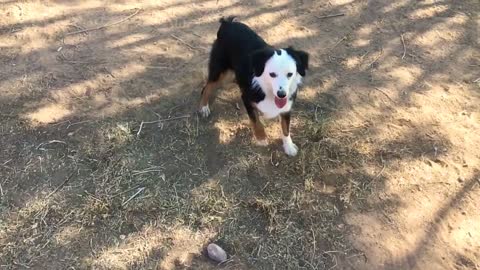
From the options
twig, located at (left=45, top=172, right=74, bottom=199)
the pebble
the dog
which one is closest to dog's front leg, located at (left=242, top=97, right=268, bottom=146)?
the dog

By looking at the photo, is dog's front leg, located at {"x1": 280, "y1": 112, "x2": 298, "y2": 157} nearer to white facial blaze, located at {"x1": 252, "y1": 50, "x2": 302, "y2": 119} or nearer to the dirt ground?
the dirt ground

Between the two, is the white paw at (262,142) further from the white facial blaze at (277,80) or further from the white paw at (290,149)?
the white facial blaze at (277,80)

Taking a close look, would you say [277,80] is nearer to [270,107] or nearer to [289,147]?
[270,107]

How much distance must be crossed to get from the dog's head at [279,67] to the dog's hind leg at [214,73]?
0.56 m

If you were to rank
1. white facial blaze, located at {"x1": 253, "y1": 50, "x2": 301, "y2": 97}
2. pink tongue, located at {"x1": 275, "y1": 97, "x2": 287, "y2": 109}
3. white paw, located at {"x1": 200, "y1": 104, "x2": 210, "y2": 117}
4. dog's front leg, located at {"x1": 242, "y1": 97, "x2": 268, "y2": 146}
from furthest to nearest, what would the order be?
1. white paw, located at {"x1": 200, "y1": 104, "x2": 210, "y2": 117}
2. dog's front leg, located at {"x1": 242, "y1": 97, "x2": 268, "y2": 146}
3. pink tongue, located at {"x1": 275, "y1": 97, "x2": 287, "y2": 109}
4. white facial blaze, located at {"x1": 253, "y1": 50, "x2": 301, "y2": 97}

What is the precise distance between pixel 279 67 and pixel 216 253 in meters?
1.24

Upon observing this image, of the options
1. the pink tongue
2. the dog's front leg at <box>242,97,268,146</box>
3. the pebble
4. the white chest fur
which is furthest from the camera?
the dog's front leg at <box>242,97,268,146</box>

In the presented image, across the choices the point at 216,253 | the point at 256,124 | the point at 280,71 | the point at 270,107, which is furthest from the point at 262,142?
the point at 216,253

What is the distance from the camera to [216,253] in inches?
121

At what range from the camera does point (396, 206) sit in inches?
136

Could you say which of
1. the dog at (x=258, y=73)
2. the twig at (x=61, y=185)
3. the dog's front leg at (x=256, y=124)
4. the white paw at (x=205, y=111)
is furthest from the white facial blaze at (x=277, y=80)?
the twig at (x=61, y=185)

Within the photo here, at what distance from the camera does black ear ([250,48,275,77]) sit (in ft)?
10.5

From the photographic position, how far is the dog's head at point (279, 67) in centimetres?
318

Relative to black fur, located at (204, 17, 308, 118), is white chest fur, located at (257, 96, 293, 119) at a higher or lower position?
lower
